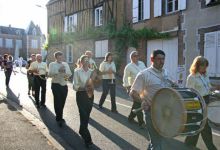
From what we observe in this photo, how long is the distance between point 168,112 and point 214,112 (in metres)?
1.12

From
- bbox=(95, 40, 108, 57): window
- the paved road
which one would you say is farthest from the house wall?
bbox=(95, 40, 108, 57): window

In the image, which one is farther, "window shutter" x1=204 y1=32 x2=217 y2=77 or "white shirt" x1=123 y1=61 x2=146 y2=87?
"window shutter" x1=204 y1=32 x2=217 y2=77

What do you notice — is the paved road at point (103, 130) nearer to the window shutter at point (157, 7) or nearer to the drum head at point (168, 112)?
the drum head at point (168, 112)

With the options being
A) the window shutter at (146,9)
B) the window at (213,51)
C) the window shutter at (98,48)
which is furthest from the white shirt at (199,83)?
the window shutter at (98,48)

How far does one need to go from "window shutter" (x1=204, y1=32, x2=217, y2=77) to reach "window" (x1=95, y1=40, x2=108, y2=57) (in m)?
10.2

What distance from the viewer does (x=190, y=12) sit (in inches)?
749

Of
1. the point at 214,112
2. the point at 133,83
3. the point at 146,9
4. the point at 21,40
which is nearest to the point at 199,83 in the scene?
the point at 214,112

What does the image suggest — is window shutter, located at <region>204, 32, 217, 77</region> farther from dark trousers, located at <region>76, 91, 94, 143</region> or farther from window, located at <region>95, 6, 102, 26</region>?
window, located at <region>95, 6, 102, 26</region>

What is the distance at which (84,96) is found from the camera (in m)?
7.43

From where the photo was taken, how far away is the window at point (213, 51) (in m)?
17.2

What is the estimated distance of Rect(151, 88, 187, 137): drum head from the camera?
468 centimetres

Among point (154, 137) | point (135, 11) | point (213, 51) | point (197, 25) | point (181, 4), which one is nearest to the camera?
point (154, 137)

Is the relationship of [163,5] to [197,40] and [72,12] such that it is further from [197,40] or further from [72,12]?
[72,12]

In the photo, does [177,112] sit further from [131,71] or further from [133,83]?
[131,71]
